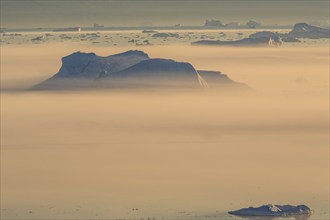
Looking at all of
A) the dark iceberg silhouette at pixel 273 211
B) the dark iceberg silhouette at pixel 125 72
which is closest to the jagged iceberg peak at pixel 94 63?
the dark iceberg silhouette at pixel 125 72

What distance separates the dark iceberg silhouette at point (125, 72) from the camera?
166ft

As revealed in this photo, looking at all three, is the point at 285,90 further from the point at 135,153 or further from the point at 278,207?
the point at 278,207

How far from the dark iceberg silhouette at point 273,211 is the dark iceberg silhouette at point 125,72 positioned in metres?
24.9

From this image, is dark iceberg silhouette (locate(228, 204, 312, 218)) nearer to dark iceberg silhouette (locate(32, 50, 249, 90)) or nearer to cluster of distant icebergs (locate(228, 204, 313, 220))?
cluster of distant icebergs (locate(228, 204, 313, 220))

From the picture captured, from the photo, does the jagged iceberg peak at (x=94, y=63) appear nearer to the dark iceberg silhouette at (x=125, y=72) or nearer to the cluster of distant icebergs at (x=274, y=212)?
the dark iceberg silhouette at (x=125, y=72)

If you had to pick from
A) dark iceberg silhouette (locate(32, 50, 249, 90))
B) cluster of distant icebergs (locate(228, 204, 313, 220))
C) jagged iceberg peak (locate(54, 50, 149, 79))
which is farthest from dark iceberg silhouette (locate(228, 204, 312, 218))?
jagged iceberg peak (locate(54, 50, 149, 79))

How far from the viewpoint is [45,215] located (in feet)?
80.7

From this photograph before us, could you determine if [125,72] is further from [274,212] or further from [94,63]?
[274,212]

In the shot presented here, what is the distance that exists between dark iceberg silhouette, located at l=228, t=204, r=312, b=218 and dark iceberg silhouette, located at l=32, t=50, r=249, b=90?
24.9 metres

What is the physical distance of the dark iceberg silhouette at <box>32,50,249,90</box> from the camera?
166 feet

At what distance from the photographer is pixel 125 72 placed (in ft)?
171

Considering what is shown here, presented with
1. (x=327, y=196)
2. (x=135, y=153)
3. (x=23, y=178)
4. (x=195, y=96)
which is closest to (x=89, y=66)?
(x=195, y=96)

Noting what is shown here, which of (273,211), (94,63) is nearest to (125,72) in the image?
(94,63)

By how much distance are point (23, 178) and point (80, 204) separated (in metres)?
4.05
